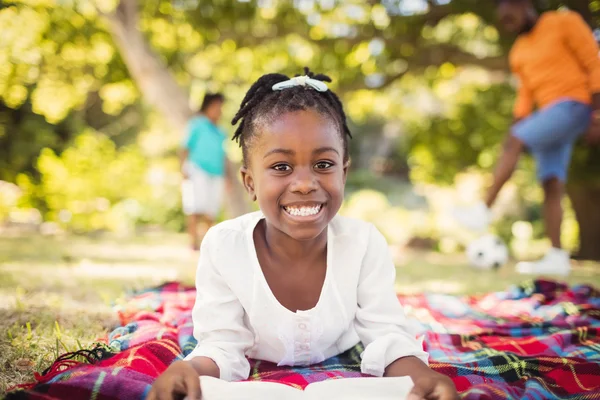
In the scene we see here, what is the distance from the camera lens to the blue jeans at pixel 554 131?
3.79 m

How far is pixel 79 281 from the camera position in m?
3.07

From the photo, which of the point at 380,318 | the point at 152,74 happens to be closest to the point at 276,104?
the point at 380,318

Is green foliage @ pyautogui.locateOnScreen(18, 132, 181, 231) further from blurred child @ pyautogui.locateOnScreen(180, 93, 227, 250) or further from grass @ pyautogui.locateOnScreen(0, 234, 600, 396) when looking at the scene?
blurred child @ pyautogui.locateOnScreen(180, 93, 227, 250)

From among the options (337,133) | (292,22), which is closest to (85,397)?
(337,133)

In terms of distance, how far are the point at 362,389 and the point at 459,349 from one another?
0.82m

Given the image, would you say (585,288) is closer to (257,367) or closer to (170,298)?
(257,367)

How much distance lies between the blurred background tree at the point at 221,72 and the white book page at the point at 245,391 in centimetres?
487

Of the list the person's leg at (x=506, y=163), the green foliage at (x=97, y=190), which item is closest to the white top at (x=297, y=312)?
the person's leg at (x=506, y=163)

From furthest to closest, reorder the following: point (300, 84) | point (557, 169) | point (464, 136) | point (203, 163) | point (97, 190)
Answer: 1. point (97, 190)
2. point (464, 136)
3. point (203, 163)
4. point (557, 169)
5. point (300, 84)

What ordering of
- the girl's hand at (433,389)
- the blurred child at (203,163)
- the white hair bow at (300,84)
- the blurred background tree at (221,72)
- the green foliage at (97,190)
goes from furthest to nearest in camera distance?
the green foliage at (97,190) → the blurred background tree at (221,72) → the blurred child at (203,163) → the white hair bow at (300,84) → the girl's hand at (433,389)

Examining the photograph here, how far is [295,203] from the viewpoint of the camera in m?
1.55

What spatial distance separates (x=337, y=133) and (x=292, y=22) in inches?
204

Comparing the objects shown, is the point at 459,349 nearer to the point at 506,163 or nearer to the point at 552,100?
the point at 506,163

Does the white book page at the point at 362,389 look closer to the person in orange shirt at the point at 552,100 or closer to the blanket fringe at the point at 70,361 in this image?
the blanket fringe at the point at 70,361
